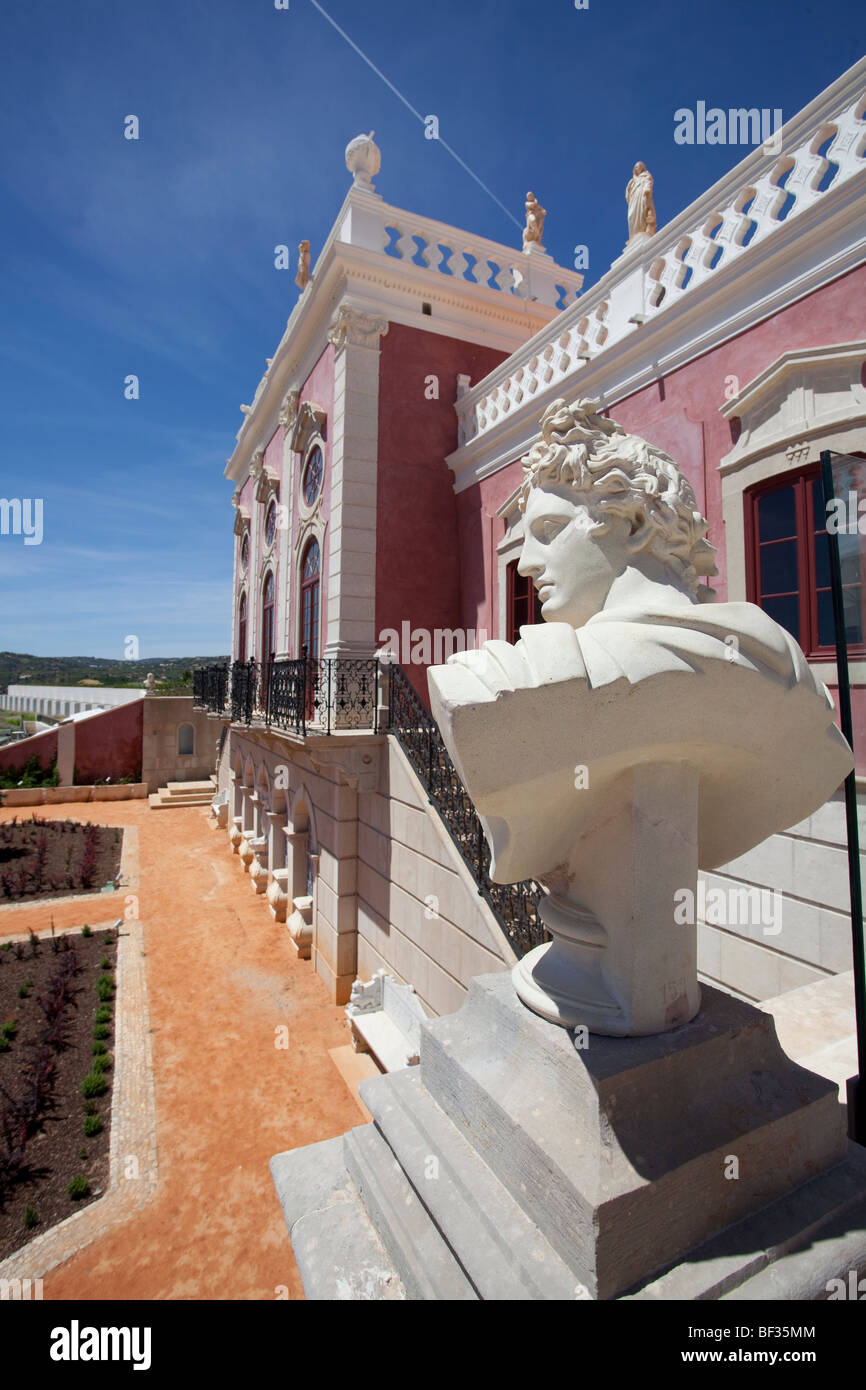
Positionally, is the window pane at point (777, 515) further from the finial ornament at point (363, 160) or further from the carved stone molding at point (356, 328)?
the finial ornament at point (363, 160)

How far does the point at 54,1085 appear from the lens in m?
6.86

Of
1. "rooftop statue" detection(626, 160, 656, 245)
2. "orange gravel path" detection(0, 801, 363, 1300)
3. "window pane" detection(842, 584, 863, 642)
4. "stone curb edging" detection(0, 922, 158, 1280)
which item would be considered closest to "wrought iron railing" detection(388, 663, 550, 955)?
"window pane" detection(842, 584, 863, 642)

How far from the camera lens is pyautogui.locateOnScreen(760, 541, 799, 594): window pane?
16.9ft

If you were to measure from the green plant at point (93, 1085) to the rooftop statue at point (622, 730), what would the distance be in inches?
270

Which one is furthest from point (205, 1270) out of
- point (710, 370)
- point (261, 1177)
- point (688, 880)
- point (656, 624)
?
point (710, 370)

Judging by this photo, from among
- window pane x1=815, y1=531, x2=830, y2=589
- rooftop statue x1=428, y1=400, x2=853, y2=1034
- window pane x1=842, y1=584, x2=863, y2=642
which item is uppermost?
window pane x1=815, y1=531, x2=830, y2=589

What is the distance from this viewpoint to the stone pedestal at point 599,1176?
146cm

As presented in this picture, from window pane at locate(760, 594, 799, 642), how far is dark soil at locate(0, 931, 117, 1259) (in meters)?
7.42

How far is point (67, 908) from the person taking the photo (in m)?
12.4

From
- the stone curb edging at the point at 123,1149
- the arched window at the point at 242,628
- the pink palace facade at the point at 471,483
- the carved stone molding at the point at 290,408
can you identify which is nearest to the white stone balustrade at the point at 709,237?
the pink palace facade at the point at 471,483

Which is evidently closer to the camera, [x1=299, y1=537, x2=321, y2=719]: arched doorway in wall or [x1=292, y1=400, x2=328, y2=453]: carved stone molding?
[x1=292, y1=400, x2=328, y2=453]: carved stone molding

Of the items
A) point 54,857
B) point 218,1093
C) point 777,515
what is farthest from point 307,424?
point 54,857

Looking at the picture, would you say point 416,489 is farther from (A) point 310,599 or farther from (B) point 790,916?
(B) point 790,916

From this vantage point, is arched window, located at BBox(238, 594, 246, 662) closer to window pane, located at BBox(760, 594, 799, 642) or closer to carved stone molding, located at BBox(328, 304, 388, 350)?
carved stone molding, located at BBox(328, 304, 388, 350)
